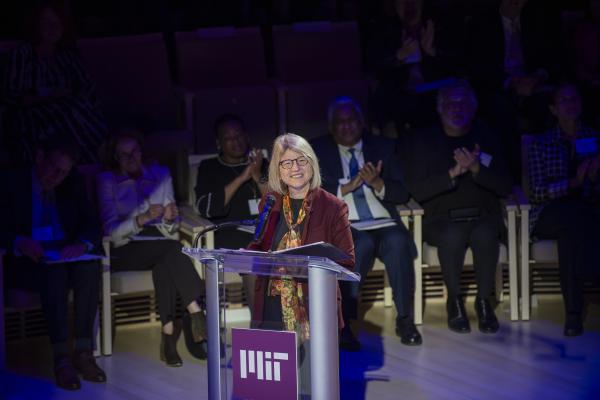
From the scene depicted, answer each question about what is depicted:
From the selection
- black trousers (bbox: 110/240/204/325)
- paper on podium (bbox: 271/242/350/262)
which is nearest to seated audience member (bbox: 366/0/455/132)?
black trousers (bbox: 110/240/204/325)

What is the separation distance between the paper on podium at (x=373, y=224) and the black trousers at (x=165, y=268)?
0.81 m

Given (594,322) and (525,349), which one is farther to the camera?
(594,322)

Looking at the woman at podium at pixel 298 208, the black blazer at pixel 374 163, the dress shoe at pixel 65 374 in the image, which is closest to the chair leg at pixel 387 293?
the black blazer at pixel 374 163

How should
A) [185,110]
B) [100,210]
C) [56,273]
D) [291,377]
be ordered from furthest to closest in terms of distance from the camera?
[185,110] < [100,210] < [56,273] < [291,377]

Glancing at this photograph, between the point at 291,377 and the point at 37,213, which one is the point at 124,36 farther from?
the point at 291,377

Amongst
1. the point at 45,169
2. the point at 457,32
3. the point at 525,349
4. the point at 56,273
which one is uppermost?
the point at 457,32

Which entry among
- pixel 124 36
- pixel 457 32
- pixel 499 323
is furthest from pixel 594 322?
pixel 124 36

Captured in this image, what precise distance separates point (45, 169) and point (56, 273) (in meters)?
0.46

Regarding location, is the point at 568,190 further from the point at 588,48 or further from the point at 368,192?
the point at 588,48

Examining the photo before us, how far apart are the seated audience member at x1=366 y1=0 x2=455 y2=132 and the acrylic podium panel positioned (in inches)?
109

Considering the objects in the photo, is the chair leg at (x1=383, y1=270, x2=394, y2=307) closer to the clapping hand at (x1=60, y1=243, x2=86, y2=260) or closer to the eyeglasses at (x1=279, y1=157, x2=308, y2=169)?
the clapping hand at (x1=60, y1=243, x2=86, y2=260)

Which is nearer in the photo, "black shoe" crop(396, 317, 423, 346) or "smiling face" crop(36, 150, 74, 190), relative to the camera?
"smiling face" crop(36, 150, 74, 190)

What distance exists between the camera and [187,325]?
544 centimetres

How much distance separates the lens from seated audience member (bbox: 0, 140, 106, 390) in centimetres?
514
